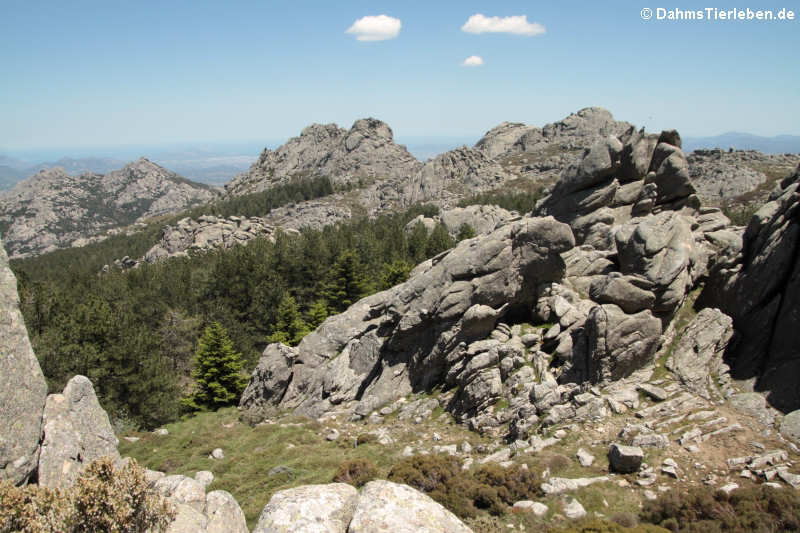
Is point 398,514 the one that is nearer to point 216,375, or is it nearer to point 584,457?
point 584,457

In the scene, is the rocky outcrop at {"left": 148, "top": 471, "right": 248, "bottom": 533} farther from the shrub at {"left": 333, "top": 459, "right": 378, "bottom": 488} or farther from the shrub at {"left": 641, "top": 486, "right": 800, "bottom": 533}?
the shrub at {"left": 641, "top": 486, "right": 800, "bottom": 533}

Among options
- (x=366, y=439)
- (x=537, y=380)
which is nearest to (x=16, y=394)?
(x=366, y=439)

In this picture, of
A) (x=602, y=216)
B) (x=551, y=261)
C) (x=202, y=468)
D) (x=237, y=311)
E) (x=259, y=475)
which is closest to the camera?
(x=259, y=475)

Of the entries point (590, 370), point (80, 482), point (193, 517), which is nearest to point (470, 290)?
point (590, 370)

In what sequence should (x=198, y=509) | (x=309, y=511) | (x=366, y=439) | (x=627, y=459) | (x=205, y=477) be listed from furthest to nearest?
1. (x=366, y=439)
2. (x=205, y=477)
3. (x=627, y=459)
4. (x=198, y=509)
5. (x=309, y=511)

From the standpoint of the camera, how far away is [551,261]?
111ft

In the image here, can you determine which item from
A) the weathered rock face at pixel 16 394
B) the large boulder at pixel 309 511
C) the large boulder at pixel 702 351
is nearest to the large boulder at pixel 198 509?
the large boulder at pixel 309 511

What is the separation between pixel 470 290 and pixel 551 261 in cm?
722

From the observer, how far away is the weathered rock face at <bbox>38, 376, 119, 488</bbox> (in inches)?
614

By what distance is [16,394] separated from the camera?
1470 cm

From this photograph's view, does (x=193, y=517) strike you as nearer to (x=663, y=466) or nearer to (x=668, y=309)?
(x=663, y=466)

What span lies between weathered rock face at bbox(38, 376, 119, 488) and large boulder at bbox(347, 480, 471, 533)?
9115 millimetres

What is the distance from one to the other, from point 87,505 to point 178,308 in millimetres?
66114

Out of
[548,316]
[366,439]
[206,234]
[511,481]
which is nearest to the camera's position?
[511,481]
